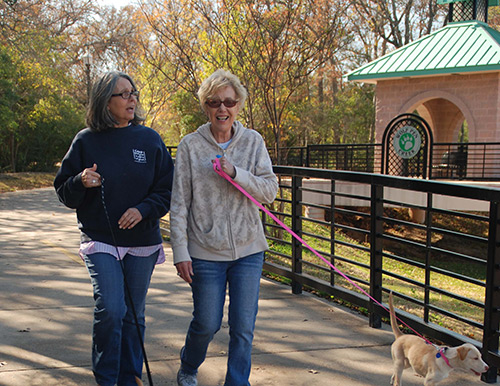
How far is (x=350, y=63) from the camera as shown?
4288cm

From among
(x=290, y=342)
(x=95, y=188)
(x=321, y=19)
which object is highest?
(x=321, y=19)

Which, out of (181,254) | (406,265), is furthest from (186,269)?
(406,265)

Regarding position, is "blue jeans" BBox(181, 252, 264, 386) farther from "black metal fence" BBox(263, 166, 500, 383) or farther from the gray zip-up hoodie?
"black metal fence" BBox(263, 166, 500, 383)

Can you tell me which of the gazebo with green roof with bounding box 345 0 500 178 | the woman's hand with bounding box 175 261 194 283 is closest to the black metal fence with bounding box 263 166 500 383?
the woman's hand with bounding box 175 261 194 283

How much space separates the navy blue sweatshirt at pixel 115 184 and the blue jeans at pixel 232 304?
0.42 meters

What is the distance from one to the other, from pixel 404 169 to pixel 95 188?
15.8 metres

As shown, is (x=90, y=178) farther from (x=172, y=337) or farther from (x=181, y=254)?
(x=172, y=337)

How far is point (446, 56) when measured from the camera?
21125mm

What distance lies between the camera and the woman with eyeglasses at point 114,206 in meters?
3.38

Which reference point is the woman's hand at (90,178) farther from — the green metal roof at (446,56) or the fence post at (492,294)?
the green metal roof at (446,56)

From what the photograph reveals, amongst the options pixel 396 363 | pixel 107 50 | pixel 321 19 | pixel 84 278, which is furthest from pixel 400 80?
pixel 107 50

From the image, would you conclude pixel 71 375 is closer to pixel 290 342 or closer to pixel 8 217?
pixel 290 342

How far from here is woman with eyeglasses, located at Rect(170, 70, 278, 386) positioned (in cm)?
338

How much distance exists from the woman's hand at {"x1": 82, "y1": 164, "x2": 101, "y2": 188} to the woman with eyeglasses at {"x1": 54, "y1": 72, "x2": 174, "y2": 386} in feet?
0.03
